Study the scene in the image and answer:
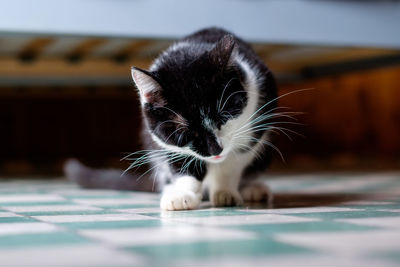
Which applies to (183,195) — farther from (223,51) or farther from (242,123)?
(223,51)

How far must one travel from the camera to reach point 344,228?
42.1 inches

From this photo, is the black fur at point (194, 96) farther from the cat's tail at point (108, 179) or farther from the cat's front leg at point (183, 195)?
the cat's tail at point (108, 179)

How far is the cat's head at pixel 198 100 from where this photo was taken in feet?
4.73

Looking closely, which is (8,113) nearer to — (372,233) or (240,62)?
(240,62)

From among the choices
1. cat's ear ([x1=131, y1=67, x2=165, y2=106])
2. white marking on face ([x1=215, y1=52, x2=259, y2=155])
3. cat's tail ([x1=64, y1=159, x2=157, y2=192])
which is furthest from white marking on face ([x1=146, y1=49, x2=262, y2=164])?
cat's tail ([x1=64, y1=159, x2=157, y2=192])

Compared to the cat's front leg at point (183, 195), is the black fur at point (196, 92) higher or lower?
higher

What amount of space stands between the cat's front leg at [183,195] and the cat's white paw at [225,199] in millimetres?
50

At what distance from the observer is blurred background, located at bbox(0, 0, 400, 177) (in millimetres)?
2455

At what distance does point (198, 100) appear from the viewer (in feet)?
4.75

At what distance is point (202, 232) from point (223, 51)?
1.79 ft

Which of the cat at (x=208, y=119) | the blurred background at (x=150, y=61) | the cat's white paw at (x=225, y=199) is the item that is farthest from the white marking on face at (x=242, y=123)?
Answer: the blurred background at (x=150, y=61)

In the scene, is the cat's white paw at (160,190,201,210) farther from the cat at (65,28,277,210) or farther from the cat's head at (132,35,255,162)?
the cat's head at (132,35,255,162)

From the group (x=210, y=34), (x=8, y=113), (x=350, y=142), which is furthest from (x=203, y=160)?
(x=8, y=113)

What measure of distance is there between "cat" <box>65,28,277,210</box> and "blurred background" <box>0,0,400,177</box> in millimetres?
699
